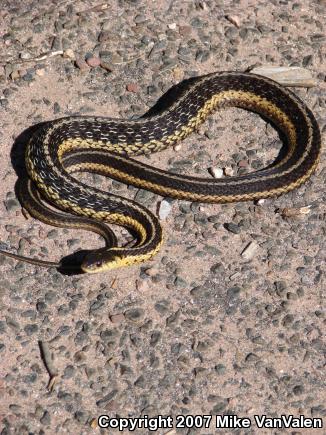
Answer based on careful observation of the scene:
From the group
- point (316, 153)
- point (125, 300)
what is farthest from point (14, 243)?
point (316, 153)

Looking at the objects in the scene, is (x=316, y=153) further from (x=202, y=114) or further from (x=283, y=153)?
(x=202, y=114)

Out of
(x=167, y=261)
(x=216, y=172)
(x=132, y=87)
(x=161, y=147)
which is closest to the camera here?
(x=167, y=261)

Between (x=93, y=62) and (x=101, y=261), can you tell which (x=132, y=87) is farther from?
(x=101, y=261)

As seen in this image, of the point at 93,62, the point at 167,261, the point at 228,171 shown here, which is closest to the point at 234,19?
the point at 93,62

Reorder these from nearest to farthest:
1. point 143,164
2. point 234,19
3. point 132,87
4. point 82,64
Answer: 1. point 143,164
2. point 132,87
3. point 82,64
4. point 234,19

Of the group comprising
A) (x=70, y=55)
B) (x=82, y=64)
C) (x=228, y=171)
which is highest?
(x=70, y=55)

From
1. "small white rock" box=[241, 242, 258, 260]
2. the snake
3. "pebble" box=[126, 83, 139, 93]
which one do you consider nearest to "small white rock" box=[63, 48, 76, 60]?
"pebble" box=[126, 83, 139, 93]

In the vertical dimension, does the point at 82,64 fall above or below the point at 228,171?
above

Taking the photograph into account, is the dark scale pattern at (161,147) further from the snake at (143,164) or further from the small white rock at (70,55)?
the small white rock at (70,55)
